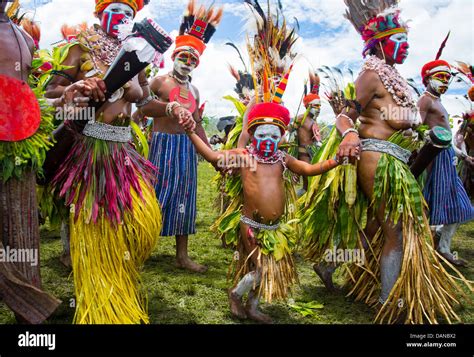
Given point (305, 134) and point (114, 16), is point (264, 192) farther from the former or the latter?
point (305, 134)

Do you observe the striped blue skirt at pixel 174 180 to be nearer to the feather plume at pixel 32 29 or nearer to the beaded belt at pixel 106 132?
the beaded belt at pixel 106 132

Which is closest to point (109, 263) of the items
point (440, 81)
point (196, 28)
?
point (196, 28)

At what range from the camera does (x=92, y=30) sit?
283 cm

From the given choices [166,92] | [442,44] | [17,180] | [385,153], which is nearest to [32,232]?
[17,180]

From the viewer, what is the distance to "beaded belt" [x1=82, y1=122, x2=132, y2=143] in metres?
2.70

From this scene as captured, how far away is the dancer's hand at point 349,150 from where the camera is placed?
287 cm

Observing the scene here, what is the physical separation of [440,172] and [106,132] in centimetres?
339

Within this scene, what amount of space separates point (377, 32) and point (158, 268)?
283cm

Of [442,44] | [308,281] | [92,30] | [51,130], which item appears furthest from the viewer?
[442,44]

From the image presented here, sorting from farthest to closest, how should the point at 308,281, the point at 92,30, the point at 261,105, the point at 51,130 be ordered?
1. the point at 308,281
2. the point at 261,105
3. the point at 92,30
4. the point at 51,130

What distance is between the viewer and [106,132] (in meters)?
2.73

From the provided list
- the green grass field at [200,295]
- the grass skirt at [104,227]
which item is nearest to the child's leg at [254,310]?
the green grass field at [200,295]

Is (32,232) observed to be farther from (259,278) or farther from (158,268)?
(158,268)

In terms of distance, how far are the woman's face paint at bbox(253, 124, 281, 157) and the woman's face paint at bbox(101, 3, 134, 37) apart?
1.12 m
